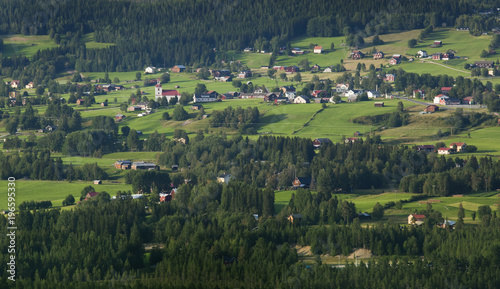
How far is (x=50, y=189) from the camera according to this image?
299 ft

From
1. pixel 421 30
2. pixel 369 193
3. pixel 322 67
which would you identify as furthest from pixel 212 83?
pixel 369 193

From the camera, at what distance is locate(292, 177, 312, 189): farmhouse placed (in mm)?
89319

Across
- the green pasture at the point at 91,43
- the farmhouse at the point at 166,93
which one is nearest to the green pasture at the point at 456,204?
the farmhouse at the point at 166,93

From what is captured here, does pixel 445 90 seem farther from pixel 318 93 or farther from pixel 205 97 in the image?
pixel 205 97

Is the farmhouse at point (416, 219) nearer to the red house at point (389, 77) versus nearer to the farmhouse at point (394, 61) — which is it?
the red house at point (389, 77)

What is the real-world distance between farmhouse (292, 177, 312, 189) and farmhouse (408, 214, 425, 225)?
18.7 m

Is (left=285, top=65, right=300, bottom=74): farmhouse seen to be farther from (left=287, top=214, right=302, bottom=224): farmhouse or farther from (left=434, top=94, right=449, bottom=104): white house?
(left=287, top=214, right=302, bottom=224): farmhouse

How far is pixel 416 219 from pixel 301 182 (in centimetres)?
2032

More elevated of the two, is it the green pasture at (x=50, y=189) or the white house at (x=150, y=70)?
the green pasture at (x=50, y=189)

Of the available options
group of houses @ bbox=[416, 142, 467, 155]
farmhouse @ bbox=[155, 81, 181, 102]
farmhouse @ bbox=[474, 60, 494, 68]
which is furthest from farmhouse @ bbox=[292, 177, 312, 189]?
farmhouse @ bbox=[474, 60, 494, 68]

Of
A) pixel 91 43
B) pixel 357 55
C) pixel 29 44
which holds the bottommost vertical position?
pixel 357 55

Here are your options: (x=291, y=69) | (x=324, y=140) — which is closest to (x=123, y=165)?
(x=324, y=140)

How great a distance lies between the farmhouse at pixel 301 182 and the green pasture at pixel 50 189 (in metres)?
17.3

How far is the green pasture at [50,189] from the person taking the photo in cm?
8638
